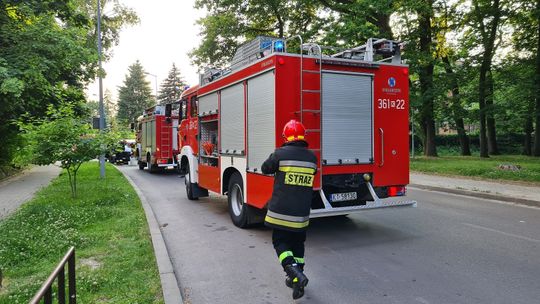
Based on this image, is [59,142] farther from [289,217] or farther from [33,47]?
[289,217]

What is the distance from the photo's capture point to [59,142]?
10297 mm

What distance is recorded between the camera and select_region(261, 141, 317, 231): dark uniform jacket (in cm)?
443

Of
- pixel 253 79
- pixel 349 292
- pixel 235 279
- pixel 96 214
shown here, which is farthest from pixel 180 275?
pixel 96 214

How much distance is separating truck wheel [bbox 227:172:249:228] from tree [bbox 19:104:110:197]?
452 cm

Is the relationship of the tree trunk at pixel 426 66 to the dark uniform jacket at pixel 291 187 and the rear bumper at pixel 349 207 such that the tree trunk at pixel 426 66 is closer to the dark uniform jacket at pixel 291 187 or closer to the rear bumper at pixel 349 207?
the rear bumper at pixel 349 207

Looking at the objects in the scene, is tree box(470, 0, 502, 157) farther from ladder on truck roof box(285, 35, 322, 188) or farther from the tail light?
ladder on truck roof box(285, 35, 322, 188)

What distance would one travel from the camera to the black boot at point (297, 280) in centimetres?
422

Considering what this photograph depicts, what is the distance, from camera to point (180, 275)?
530 centimetres

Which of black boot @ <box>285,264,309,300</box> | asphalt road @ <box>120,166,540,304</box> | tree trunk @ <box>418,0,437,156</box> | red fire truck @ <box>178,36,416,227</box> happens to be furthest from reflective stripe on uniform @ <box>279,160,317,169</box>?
tree trunk @ <box>418,0,437,156</box>

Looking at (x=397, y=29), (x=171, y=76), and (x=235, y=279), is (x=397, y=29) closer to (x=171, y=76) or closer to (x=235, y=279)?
(x=235, y=279)

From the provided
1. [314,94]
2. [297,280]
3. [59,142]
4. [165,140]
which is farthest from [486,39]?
[297,280]

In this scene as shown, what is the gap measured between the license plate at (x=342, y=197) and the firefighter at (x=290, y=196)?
235 cm

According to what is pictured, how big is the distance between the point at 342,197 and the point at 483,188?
7538 mm

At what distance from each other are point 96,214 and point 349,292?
5.99 metres
